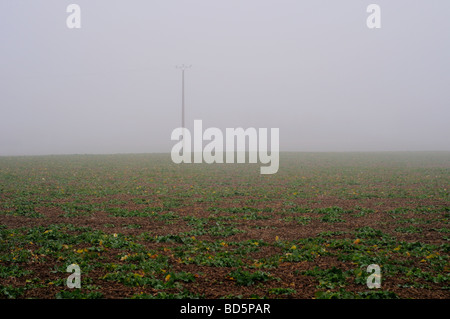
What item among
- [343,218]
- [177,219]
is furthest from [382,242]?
[177,219]

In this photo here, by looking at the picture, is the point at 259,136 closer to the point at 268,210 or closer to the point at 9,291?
the point at 268,210

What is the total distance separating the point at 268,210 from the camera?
14898 mm

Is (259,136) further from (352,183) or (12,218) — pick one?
(12,218)

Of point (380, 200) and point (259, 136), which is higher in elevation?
point (259, 136)

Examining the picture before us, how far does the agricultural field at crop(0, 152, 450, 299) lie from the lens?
7465 mm

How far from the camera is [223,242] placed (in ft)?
Answer: 34.2

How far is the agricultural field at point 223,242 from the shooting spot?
7465 mm

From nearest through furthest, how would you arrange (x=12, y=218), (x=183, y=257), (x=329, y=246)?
1. (x=183, y=257)
2. (x=329, y=246)
3. (x=12, y=218)

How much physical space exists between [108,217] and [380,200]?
11918 mm
